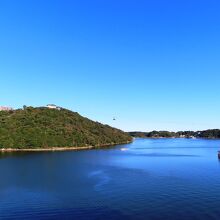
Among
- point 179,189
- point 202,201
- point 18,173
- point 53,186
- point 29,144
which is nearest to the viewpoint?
point 202,201

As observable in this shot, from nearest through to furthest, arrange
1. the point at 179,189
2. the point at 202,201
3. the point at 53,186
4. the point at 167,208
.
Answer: the point at 167,208 < the point at 202,201 < the point at 179,189 < the point at 53,186

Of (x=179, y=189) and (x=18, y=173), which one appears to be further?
(x=18, y=173)

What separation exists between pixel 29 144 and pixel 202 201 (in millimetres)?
146705

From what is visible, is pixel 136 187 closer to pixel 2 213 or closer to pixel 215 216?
pixel 215 216

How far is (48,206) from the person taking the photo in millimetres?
50938

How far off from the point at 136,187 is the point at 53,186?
17.2 metres

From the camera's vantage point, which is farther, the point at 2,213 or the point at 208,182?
the point at 208,182

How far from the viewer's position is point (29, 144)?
187750mm

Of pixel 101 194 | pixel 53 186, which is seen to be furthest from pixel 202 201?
pixel 53 186

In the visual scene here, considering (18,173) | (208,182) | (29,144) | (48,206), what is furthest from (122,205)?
(29,144)

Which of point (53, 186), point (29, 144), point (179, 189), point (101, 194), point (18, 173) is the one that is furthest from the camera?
point (29, 144)

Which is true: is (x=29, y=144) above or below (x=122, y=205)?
above

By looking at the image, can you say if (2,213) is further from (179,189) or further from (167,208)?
(179,189)

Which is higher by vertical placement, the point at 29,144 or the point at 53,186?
the point at 29,144
